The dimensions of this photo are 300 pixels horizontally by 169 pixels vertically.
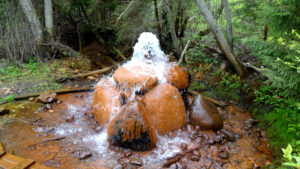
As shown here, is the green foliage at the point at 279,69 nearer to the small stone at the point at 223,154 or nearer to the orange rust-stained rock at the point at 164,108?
the small stone at the point at 223,154

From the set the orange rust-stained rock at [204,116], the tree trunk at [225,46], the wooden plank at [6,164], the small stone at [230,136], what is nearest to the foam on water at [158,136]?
the orange rust-stained rock at [204,116]

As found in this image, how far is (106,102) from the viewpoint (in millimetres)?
3863

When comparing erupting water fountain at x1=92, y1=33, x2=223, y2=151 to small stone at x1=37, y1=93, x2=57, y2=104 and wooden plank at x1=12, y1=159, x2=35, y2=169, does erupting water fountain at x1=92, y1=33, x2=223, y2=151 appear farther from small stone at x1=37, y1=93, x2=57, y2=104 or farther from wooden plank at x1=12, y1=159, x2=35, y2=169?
small stone at x1=37, y1=93, x2=57, y2=104

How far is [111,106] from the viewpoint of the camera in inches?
150

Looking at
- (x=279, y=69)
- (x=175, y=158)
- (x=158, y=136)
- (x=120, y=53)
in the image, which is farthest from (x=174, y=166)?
(x=120, y=53)

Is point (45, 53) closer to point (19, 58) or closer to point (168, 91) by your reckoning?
point (19, 58)

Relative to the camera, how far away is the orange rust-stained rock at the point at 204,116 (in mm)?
3840

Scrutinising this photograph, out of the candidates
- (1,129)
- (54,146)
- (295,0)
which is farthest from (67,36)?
(295,0)

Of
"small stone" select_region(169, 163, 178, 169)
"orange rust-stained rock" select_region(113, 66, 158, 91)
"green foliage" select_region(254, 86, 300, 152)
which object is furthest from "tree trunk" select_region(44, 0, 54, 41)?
"green foliage" select_region(254, 86, 300, 152)

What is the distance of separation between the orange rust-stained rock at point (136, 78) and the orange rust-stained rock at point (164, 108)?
0.16m

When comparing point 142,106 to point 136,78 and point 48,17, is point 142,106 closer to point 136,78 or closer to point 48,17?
point 136,78

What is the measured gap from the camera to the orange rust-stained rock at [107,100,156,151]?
3191 mm

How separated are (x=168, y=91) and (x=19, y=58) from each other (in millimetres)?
5960

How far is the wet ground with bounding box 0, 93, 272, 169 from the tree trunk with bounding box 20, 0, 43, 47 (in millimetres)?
3362
